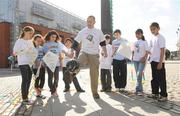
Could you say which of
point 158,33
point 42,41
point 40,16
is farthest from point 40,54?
point 40,16

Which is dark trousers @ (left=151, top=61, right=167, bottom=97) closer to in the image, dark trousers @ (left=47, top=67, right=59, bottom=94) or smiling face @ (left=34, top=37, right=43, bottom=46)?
dark trousers @ (left=47, top=67, right=59, bottom=94)

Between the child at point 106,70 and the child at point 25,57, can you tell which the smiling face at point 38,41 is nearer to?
the child at point 25,57

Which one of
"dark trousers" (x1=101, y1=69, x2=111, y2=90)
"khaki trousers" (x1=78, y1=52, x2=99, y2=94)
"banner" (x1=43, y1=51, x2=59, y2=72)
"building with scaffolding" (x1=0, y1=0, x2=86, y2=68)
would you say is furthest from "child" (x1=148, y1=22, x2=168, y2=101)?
"building with scaffolding" (x1=0, y1=0, x2=86, y2=68)

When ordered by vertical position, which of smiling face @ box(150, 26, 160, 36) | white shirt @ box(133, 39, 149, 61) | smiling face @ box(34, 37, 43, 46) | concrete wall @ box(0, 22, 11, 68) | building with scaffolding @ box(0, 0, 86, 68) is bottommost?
white shirt @ box(133, 39, 149, 61)

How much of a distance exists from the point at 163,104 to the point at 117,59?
325 centimetres

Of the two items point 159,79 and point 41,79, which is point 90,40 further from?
point 159,79

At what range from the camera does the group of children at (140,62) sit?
9070 mm

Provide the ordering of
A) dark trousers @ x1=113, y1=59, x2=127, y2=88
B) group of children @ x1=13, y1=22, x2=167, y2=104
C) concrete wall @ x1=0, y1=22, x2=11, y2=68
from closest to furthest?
1. group of children @ x1=13, y1=22, x2=167, y2=104
2. dark trousers @ x1=113, y1=59, x2=127, y2=88
3. concrete wall @ x1=0, y1=22, x2=11, y2=68

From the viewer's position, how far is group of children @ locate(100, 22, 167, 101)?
29.8 ft

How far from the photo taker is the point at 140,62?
10.7 meters

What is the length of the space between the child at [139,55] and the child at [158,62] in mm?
1165

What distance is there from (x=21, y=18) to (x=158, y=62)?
35.9 m

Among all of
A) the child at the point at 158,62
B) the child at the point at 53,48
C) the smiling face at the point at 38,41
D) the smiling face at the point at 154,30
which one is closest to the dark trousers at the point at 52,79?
the child at the point at 53,48

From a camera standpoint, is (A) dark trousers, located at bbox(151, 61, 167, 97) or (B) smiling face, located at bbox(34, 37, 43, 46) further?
(B) smiling face, located at bbox(34, 37, 43, 46)
